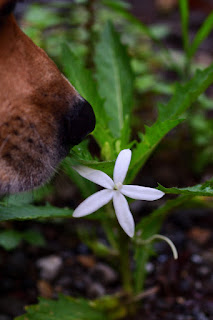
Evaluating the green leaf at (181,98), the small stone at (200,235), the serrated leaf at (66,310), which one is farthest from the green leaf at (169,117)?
the small stone at (200,235)

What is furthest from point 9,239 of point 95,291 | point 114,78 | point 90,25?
point 90,25

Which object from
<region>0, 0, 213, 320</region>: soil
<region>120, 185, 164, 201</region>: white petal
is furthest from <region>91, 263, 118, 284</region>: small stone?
<region>120, 185, 164, 201</region>: white petal

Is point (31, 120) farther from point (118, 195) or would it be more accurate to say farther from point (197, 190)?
point (197, 190)

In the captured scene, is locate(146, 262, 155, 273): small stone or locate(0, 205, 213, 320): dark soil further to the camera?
locate(146, 262, 155, 273): small stone

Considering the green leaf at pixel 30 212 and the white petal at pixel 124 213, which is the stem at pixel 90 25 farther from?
the white petal at pixel 124 213

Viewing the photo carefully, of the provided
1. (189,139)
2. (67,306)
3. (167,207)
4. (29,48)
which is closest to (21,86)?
(29,48)

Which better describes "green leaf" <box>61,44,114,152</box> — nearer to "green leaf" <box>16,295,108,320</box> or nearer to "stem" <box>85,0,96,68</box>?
"green leaf" <box>16,295,108,320</box>
